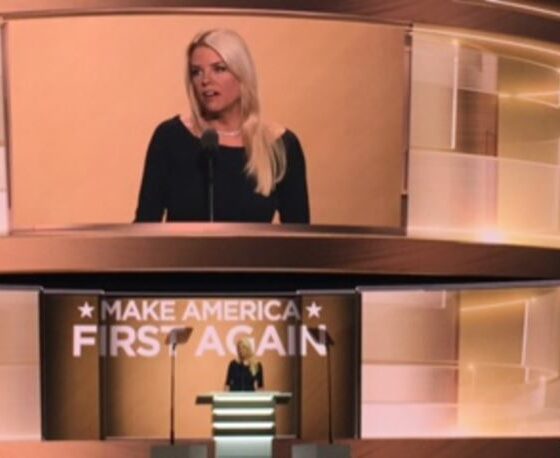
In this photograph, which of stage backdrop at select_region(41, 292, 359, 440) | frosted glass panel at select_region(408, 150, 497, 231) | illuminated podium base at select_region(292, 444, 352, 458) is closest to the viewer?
illuminated podium base at select_region(292, 444, 352, 458)

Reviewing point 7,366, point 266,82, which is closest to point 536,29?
point 266,82

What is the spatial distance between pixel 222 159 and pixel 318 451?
5383 mm

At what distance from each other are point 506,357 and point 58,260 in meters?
8.62

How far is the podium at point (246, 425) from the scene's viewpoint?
22672 millimetres

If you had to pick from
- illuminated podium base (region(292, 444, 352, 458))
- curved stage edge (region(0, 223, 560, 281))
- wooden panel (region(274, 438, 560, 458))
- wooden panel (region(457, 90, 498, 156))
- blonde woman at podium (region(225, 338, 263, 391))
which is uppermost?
wooden panel (region(457, 90, 498, 156))

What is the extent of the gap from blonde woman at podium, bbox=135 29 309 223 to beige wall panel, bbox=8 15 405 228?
0.19 metres

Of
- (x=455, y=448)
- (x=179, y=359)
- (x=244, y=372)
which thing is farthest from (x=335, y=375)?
(x=455, y=448)

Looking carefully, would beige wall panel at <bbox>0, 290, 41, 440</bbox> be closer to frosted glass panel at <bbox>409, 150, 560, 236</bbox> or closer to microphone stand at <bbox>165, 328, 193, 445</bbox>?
microphone stand at <bbox>165, 328, 193, 445</bbox>

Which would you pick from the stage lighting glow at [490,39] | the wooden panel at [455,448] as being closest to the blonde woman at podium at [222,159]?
the stage lighting glow at [490,39]

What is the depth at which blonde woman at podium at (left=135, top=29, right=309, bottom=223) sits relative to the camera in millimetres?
24938

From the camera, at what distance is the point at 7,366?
26.7 meters

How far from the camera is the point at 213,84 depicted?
25000 millimetres

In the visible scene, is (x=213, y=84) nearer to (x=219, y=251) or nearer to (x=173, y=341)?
(x=219, y=251)

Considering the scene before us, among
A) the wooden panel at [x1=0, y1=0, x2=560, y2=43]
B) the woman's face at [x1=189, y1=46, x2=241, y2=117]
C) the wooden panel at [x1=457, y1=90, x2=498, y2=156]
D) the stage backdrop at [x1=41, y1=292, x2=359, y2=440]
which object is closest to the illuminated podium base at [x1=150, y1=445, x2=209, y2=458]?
the stage backdrop at [x1=41, y1=292, x2=359, y2=440]
